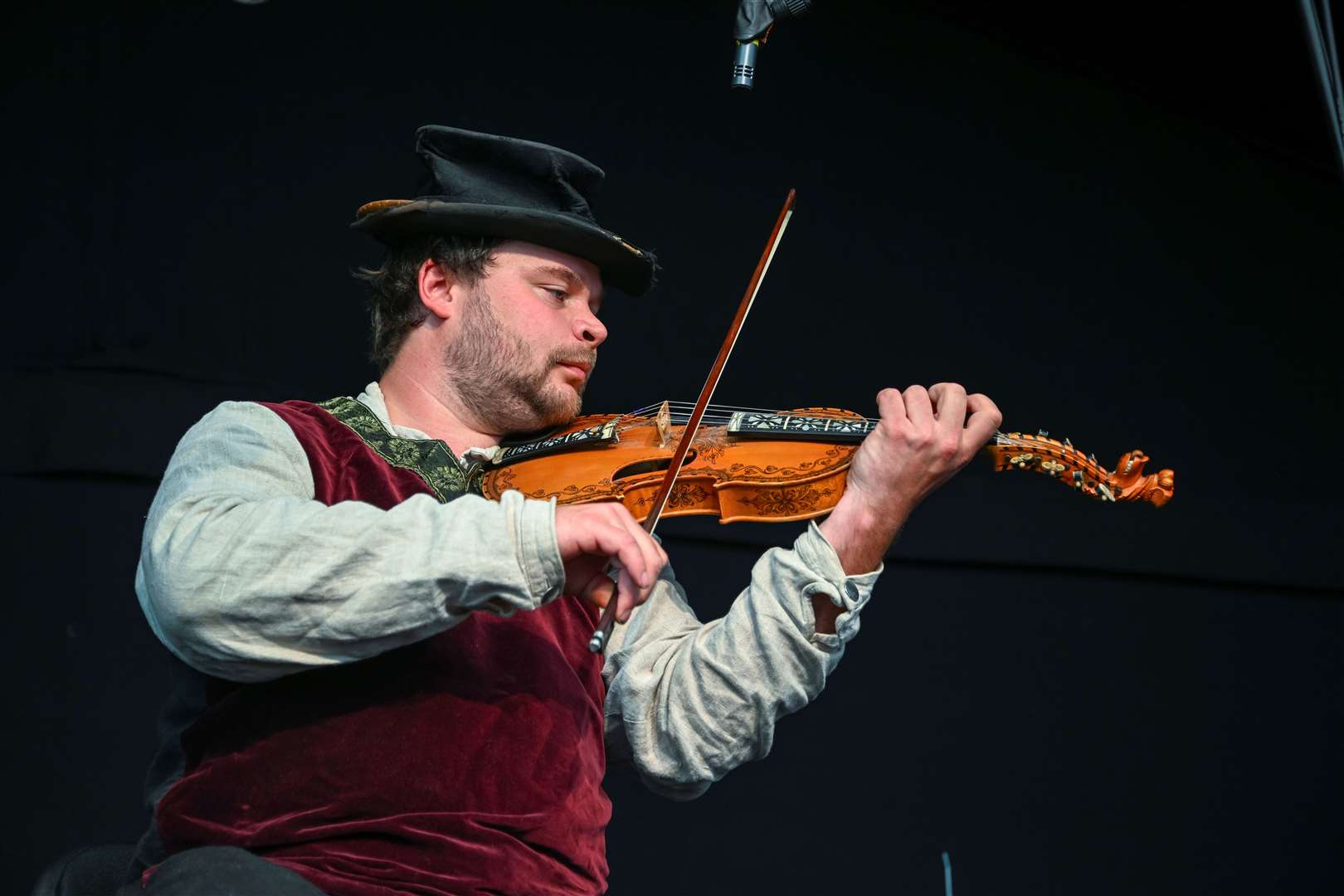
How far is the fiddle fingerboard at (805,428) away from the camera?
1.79m

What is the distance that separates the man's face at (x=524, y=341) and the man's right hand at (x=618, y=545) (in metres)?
0.60

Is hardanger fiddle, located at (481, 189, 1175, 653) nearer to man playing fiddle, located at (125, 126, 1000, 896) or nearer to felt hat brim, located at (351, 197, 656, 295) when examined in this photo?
man playing fiddle, located at (125, 126, 1000, 896)

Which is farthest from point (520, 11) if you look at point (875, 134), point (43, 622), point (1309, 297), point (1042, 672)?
point (1309, 297)

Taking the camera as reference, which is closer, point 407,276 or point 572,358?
point 572,358

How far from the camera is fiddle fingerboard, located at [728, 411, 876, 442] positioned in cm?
→ 179

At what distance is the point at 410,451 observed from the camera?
1.83 m

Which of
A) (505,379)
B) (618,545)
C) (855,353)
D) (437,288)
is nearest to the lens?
(618,545)

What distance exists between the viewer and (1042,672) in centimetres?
305

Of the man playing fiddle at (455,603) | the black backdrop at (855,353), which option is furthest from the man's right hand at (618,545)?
the black backdrop at (855,353)

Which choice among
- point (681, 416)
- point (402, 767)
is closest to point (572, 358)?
point (681, 416)

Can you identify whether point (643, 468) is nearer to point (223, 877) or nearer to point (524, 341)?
point (524, 341)

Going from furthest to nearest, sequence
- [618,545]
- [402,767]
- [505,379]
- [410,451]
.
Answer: [505,379] < [410,451] < [402,767] < [618,545]

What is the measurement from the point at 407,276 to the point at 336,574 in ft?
2.87

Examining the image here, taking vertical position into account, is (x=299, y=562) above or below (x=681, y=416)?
below
